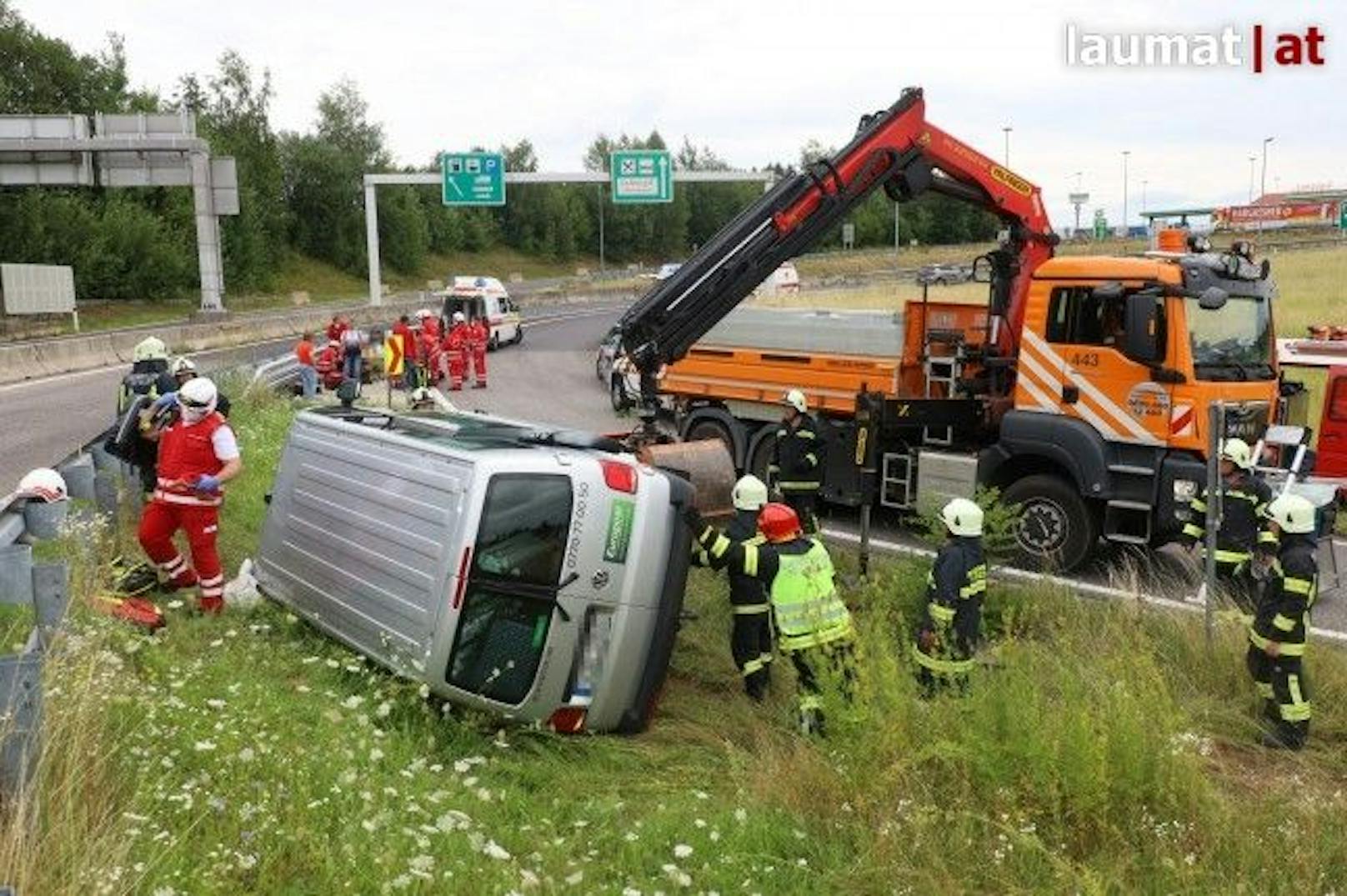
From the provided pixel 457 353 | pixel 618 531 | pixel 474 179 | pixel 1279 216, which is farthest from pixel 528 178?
pixel 1279 216

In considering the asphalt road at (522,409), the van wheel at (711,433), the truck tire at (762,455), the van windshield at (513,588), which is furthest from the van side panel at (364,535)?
the van wheel at (711,433)

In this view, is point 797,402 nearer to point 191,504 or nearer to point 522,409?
point 191,504

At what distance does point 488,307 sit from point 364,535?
25424mm

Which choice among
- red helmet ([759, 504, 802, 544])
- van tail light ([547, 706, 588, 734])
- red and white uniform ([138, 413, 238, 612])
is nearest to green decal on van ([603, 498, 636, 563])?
van tail light ([547, 706, 588, 734])

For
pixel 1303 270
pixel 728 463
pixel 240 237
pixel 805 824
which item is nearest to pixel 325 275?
pixel 240 237

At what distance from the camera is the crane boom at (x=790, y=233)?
32.2 ft

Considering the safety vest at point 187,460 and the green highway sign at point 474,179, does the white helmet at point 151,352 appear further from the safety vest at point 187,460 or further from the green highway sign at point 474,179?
the green highway sign at point 474,179

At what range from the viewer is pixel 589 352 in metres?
30.5

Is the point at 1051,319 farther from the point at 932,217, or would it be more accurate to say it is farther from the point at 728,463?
the point at 932,217

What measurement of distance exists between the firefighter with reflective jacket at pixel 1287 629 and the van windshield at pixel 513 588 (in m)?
3.65

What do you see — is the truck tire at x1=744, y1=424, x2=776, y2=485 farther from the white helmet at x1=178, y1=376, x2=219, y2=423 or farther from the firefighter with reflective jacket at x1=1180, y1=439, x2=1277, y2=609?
the white helmet at x1=178, y1=376, x2=219, y2=423

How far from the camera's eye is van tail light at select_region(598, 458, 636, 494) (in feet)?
18.1

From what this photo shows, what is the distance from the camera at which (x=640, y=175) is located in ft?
114

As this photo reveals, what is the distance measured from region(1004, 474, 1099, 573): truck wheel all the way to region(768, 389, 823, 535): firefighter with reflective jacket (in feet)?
5.15
